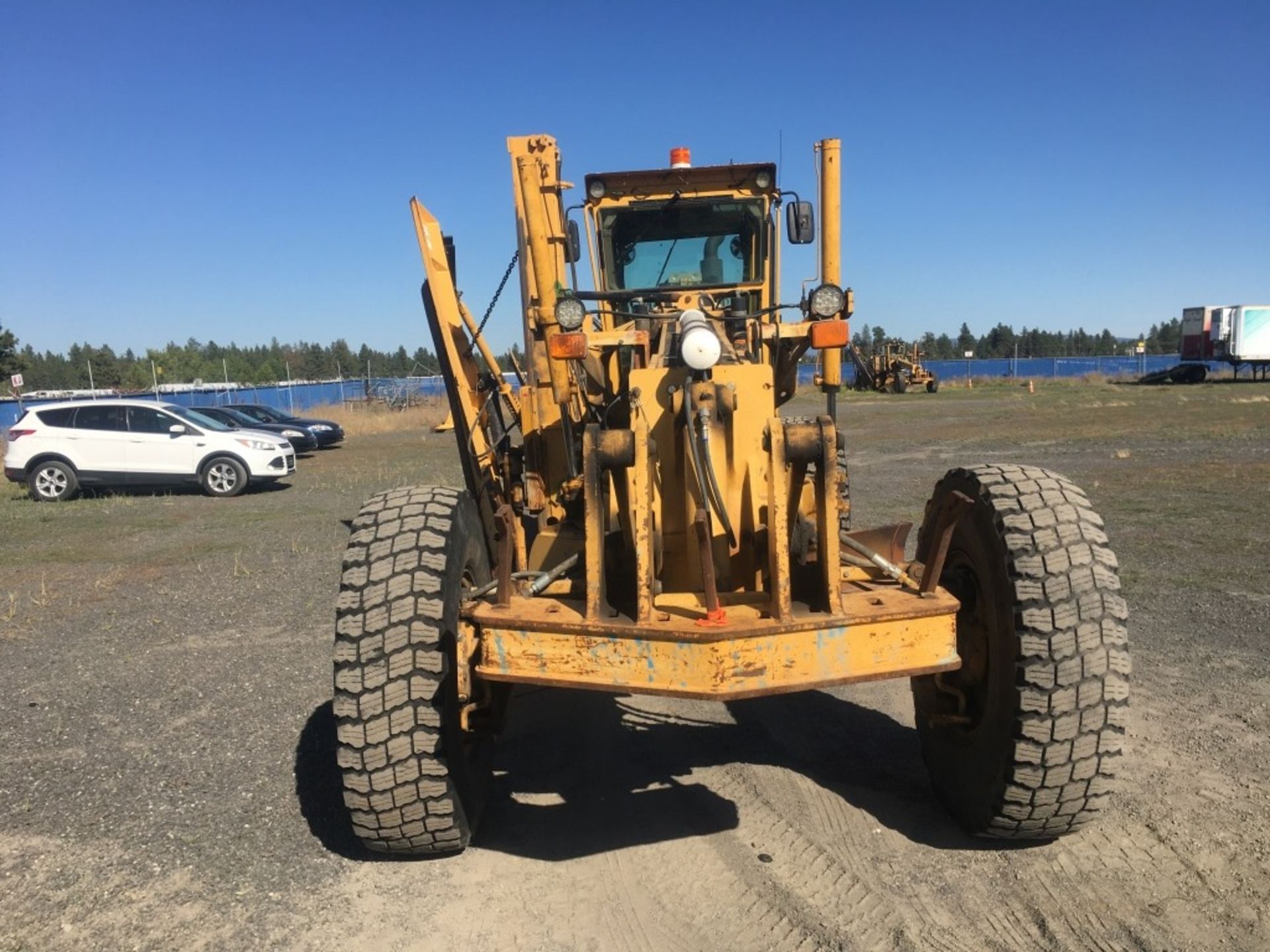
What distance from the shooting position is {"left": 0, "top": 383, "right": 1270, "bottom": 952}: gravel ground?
3119mm

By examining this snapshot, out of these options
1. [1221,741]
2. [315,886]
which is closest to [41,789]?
[315,886]

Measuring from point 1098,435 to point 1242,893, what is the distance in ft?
62.6

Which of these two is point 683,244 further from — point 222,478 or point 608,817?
point 222,478

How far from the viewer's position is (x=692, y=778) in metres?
4.28

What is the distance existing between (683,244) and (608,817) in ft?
11.3

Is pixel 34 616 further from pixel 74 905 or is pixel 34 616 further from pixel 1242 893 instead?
pixel 1242 893

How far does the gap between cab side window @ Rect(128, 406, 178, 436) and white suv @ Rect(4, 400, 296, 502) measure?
0.04 ft

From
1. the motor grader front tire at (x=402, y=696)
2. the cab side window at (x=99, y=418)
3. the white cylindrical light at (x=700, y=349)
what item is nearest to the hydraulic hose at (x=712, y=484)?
the white cylindrical light at (x=700, y=349)

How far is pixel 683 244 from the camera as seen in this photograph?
567 centimetres

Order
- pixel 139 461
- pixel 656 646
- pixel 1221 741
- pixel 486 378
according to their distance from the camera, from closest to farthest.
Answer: pixel 656 646
pixel 1221 741
pixel 486 378
pixel 139 461

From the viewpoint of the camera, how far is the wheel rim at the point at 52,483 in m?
15.7

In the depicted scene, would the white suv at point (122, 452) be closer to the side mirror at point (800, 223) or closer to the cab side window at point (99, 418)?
the cab side window at point (99, 418)

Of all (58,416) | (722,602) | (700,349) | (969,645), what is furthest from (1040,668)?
(58,416)

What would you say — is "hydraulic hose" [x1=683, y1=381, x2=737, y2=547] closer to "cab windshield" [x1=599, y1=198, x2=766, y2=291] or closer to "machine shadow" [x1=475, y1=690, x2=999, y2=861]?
"machine shadow" [x1=475, y1=690, x2=999, y2=861]
